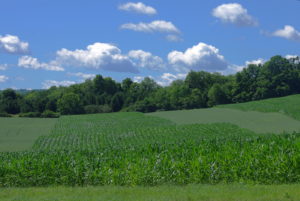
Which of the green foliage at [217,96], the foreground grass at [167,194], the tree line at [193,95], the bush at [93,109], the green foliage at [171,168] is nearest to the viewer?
the foreground grass at [167,194]

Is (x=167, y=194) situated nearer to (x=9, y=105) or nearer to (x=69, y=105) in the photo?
(x=69, y=105)

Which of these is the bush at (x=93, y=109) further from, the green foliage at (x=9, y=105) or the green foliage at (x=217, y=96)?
the green foliage at (x=217, y=96)

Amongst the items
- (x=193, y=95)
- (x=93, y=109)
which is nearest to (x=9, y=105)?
(x=93, y=109)

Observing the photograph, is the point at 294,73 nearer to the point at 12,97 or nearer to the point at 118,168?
the point at 12,97

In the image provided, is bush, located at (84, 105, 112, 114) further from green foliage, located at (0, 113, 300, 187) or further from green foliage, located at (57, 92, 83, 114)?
green foliage, located at (0, 113, 300, 187)

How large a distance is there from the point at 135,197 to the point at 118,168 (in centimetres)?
484

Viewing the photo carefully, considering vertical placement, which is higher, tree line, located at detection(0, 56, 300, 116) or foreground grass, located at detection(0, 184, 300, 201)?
tree line, located at detection(0, 56, 300, 116)

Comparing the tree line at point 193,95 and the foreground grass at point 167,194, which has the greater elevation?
the tree line at point 193,95

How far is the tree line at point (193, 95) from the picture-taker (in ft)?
331

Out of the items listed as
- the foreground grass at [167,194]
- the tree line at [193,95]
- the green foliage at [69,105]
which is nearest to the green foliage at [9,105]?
the tree line at [193,95]

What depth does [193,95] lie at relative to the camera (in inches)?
4405

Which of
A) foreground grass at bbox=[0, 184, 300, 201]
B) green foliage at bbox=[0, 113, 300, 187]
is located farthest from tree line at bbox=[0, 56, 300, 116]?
foreground grass at bbox=[0, 184, 300, 201]

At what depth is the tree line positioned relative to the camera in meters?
101

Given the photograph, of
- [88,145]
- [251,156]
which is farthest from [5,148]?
[251,156]
